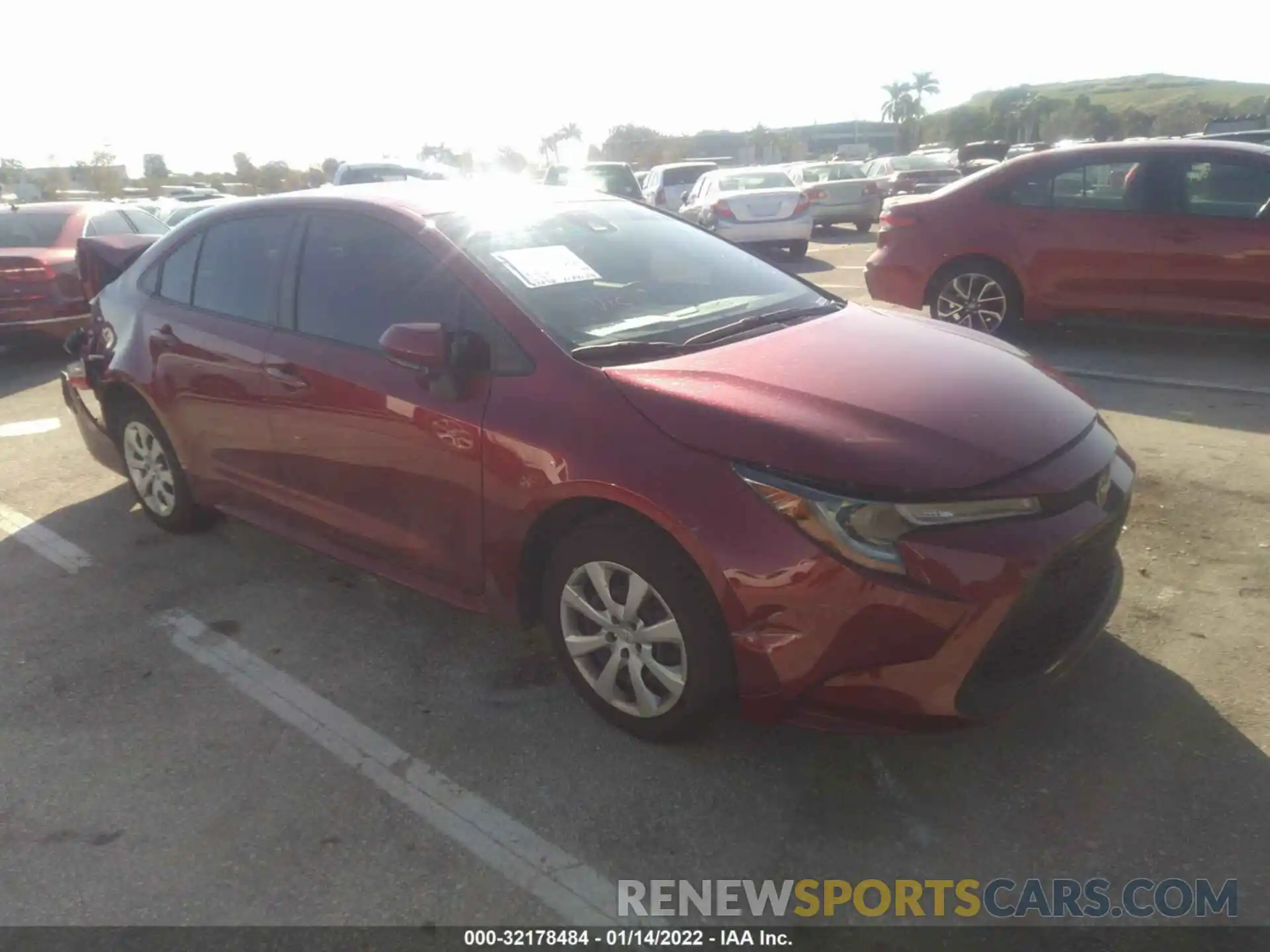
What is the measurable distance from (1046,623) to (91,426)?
4726 millimetres

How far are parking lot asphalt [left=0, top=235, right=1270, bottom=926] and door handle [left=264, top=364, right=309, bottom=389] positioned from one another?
947mm

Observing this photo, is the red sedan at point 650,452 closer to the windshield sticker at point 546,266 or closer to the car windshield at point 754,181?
the windshield sticker at point 546,266

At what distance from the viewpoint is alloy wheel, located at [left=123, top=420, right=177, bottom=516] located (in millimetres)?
4676

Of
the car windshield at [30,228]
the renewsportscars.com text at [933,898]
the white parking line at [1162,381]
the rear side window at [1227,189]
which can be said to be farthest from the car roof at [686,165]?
the renewsportscars.com text at [933,898]

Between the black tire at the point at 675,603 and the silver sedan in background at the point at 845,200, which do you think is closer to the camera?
the black tire at the point at 675,603

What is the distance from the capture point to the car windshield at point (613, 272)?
3.21m

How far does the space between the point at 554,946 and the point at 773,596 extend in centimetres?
98

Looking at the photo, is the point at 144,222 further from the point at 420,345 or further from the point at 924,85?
the point at 924,85

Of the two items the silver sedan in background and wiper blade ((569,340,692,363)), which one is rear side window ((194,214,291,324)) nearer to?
wiper blade ((569,340,692,363))

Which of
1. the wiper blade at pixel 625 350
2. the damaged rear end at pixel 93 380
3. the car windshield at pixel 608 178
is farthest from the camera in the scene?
the car windshield at pixel 608 178

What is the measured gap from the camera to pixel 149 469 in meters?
4.81

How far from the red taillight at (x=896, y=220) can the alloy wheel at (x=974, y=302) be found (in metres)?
0.59

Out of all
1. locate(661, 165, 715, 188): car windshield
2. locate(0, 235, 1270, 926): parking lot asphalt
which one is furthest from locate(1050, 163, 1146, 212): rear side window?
locate(661, 165, 715, 188): car windshield

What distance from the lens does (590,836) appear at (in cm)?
260
